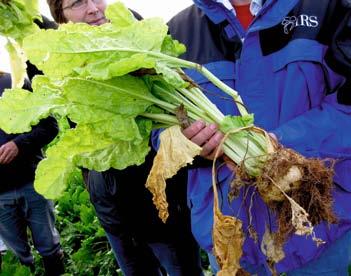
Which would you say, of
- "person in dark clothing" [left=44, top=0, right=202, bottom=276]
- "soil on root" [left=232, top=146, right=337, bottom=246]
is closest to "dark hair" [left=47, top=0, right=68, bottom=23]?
"person in dark clothing" [left=44, top=0, right=202, bottom=276]

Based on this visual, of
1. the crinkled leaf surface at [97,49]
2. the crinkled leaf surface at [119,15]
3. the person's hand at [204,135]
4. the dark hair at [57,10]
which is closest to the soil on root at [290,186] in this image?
the person's hand at [204,135]

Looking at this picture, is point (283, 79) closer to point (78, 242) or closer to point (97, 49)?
point (97, 49)

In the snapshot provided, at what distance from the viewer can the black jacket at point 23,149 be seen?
376 cm

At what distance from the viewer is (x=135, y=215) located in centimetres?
280

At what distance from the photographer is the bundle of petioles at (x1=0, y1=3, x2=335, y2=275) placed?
174 cm

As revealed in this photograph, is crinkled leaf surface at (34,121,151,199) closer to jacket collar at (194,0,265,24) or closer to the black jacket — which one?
jacket collar at (194,0,265,24)

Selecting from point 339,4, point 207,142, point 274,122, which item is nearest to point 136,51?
point 207,142

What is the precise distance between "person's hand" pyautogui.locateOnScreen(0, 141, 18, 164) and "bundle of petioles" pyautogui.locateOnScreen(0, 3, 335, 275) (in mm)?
1915

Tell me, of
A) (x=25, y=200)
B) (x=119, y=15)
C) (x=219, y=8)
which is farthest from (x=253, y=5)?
(x=25, y=200)

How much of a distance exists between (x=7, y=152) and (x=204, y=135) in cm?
233

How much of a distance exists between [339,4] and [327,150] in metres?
0.57

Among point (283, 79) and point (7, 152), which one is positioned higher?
point (283, 79)

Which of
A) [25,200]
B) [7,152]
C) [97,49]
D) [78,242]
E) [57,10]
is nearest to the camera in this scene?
[97,49]

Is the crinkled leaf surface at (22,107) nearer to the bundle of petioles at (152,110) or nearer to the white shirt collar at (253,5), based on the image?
the bundle of petioles at (152,110)
